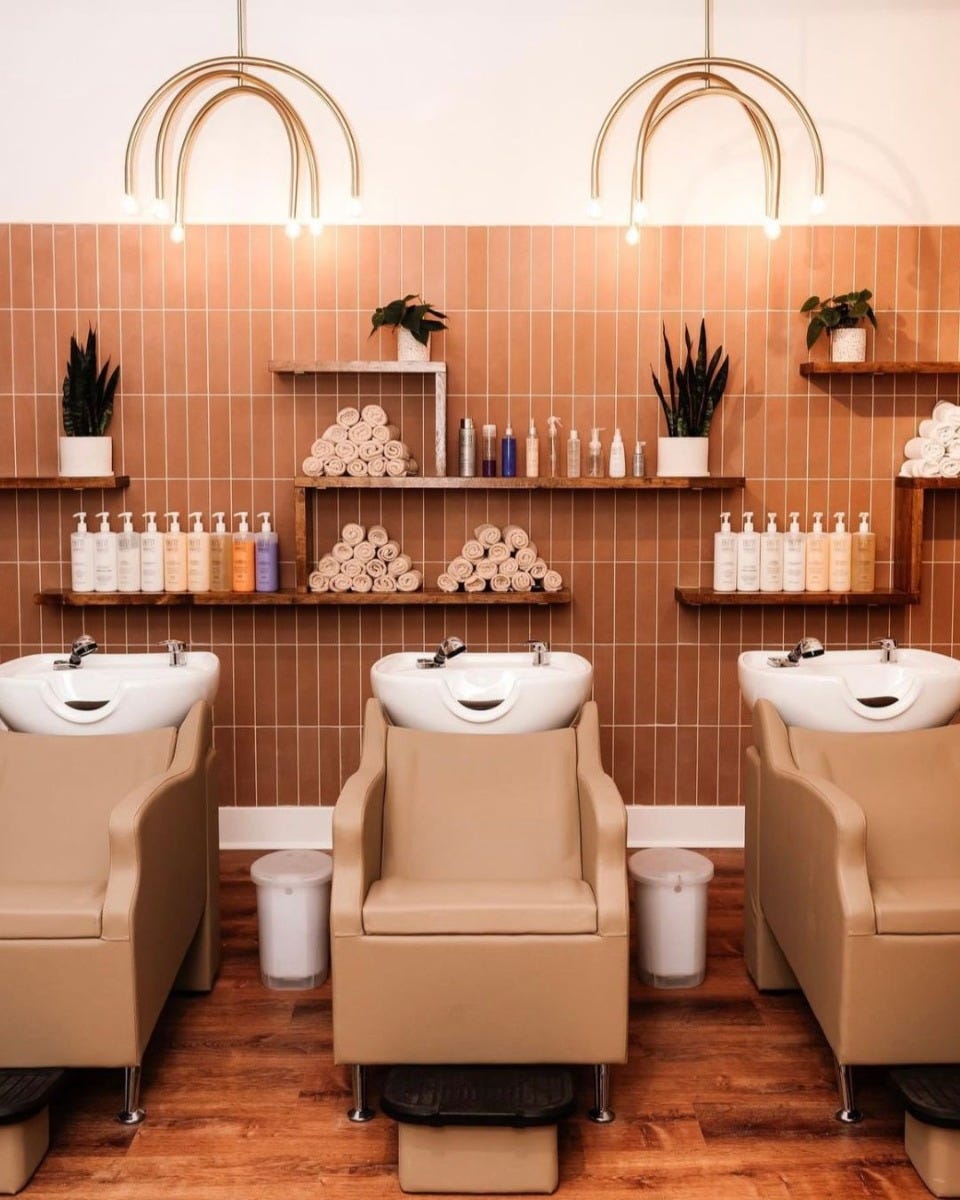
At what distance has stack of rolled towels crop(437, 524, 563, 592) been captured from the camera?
4.09m

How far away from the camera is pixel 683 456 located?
405cm

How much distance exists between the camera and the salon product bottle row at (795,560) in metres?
4.12

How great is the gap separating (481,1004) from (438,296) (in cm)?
247

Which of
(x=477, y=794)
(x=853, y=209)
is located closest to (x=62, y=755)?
(x=477, y=794)

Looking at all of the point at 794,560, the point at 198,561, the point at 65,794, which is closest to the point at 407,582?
the point at 198,561

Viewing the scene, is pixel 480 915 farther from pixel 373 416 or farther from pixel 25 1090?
pixel 373 416

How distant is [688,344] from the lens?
4.04 metres

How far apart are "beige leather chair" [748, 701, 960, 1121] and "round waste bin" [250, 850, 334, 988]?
116 centimetres

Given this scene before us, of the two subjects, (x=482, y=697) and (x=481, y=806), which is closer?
(x=481, y=806)

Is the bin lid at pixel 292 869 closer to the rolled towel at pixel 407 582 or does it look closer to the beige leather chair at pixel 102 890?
the beige leather chair at pixel 102 890

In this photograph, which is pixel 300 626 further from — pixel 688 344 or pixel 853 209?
pixel 853 209

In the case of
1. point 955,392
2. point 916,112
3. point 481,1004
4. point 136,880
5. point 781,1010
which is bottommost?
point 781,1010

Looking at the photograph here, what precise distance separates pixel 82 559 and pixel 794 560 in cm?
238

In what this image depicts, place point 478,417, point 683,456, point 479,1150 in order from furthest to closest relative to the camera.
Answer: point 478,417 < point 683,456 < point 479,1150
